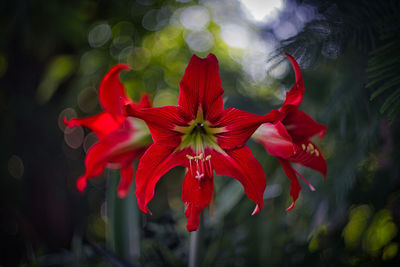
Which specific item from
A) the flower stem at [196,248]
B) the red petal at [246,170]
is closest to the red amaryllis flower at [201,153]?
the red petal at [246,170]

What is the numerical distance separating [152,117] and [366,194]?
0.52 m

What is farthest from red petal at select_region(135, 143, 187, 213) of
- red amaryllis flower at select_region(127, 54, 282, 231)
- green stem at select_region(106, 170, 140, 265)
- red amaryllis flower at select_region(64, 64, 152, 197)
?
green stem at select_region(106, 170, 140, 265)

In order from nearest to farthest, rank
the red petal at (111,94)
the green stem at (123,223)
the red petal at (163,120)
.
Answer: the red petal at (163,120)
the red petal at (111,94)
the green stem at (123,223)

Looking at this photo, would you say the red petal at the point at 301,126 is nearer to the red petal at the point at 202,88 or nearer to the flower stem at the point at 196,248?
the red petal at the point at 202,88

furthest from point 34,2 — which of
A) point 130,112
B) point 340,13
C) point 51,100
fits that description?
point 340,13

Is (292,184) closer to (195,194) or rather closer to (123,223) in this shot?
(195,194)

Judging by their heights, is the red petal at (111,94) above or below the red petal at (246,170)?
above

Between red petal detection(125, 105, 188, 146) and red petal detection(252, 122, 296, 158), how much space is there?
133 millimetres

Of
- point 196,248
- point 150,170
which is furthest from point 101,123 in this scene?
point 196,248

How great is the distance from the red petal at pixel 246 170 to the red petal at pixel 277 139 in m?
0.04

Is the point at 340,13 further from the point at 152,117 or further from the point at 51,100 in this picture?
the point at 51,100

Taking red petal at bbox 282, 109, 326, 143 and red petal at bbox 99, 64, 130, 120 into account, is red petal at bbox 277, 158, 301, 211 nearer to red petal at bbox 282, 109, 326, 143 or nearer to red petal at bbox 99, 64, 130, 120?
red petal at bbox 282, 109, 326, 143

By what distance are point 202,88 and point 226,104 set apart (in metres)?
0.19

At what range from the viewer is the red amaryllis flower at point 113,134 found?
0.49 meters
